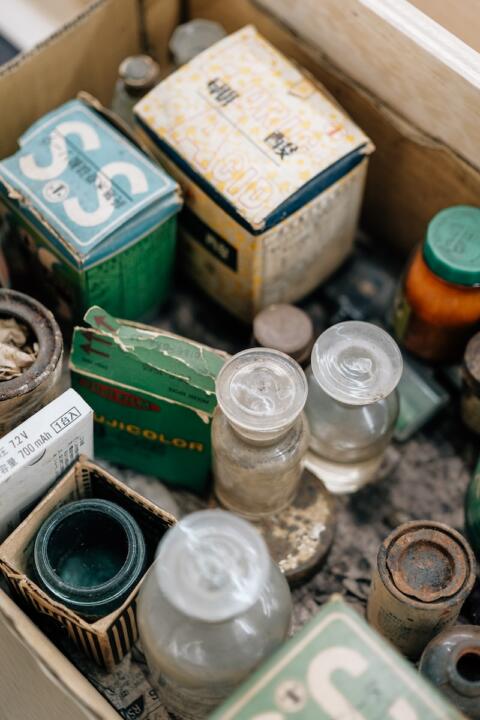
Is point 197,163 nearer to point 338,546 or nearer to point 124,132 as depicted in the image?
point 124,132

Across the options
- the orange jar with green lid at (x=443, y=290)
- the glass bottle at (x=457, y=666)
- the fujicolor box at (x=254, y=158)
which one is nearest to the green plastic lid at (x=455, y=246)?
the orange jar with green lid at (x=443, y=290)

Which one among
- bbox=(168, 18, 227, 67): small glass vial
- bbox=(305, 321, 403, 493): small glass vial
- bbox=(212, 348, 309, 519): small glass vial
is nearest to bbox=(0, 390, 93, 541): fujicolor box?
bbox=(212, 348, 309, 519): small glass vial

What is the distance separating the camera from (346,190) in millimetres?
1092

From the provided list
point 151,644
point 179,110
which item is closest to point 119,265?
point 179,110

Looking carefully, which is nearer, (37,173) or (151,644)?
(151,644)

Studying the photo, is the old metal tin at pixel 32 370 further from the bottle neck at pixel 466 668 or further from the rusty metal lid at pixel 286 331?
the bottle neck at pixel 466 668

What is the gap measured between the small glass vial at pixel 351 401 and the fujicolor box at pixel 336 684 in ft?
0.90

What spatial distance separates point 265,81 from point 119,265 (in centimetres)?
29

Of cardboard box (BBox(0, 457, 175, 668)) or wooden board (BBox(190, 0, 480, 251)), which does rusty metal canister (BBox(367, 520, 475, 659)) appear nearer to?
cardboard box (BBox(0, 457, 175, 668))

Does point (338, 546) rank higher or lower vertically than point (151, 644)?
lower

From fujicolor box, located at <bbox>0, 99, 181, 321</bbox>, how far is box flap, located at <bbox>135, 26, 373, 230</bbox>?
0.05 metres

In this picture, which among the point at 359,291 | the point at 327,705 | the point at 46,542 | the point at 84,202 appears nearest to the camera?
the point at 327,705

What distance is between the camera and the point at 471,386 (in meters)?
1.06

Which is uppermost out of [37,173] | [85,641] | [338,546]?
[37,173]
